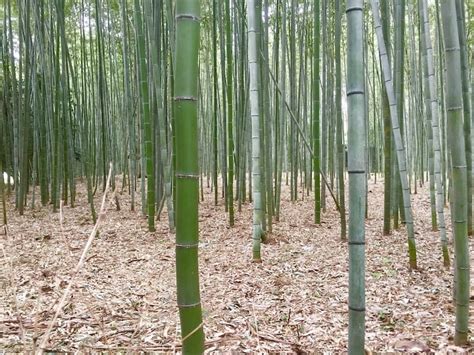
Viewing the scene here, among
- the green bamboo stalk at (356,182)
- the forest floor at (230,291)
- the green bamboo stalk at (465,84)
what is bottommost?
the forest floor at (230,291)

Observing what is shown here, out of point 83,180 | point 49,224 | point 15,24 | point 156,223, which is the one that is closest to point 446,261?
point 156,223

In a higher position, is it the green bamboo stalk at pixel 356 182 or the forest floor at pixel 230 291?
the green bamboo stalk at pixel 356 182

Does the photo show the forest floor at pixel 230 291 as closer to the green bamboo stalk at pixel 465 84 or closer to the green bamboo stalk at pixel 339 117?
the green bamboo stalk at pixel 339 117

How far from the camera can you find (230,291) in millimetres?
2648

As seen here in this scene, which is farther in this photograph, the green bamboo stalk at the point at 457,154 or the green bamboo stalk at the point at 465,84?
the green bamboo stalk at the point at 465,84

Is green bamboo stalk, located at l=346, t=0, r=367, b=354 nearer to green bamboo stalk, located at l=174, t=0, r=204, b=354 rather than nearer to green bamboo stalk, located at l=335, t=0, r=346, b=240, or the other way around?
green bamboo stalk, located at l=174, t=0, r=204, b=354

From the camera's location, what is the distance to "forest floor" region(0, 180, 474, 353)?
181 cm

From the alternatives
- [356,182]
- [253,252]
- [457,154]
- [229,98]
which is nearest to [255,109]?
[253,252]

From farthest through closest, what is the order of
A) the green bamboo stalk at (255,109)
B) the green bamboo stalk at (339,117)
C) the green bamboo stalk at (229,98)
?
the green bamboo stalk at (229,98) → the green bamboo stalk at (339,117) → the green bamboo stalk at (255,109)

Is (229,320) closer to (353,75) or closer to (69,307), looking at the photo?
(69,307)

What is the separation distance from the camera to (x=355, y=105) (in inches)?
43.6

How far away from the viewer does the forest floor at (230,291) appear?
1.81 meters

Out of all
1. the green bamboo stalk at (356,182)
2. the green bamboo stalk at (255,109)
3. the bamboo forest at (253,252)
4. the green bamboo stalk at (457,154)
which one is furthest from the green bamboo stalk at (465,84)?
the green bamboo stalk at (356,182)

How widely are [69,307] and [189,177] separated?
157 cm
